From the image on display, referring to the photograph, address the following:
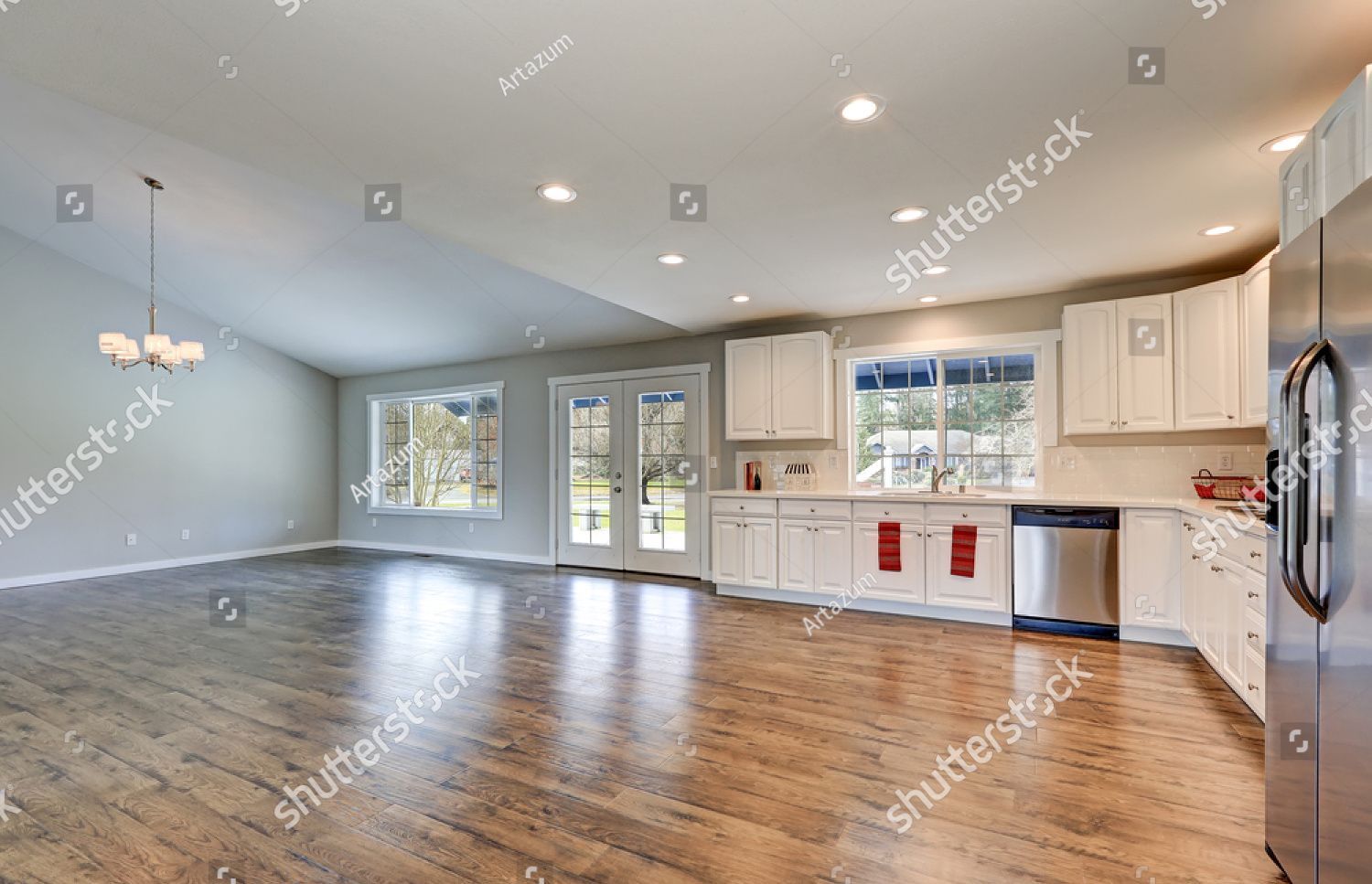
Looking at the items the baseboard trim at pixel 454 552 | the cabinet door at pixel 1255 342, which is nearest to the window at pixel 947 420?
the cabinet door at pixel 1255 342

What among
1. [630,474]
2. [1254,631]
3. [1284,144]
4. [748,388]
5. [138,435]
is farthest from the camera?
[138,435]

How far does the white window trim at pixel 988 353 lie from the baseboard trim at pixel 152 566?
7.40 m

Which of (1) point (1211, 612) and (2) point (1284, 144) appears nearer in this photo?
(2) point (1284, 144)

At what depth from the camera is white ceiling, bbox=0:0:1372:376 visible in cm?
190

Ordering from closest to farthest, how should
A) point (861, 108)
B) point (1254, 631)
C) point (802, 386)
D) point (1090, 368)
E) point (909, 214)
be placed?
point (861, 108)
point (1254, 631)
point (909, 214)
point (1090, 368)
point (802, 386)

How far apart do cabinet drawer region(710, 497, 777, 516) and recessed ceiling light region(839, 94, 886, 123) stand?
346 cm

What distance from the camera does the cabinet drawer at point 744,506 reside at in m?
5.47

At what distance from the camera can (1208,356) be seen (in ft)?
13.4

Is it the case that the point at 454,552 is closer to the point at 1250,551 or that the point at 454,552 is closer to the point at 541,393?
the point at 541,393

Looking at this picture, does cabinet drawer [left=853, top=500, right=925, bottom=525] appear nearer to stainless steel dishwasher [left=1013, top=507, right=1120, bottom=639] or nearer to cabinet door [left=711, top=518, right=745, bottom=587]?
stainless steel dishwasher [left=1013, top=507, right=1120, bottom=639]

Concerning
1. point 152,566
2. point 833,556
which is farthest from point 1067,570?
point 152,566

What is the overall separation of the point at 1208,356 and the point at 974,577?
6.55 feet

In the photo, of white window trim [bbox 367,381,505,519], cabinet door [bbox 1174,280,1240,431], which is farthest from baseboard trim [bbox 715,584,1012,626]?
white window trim [bbox 367,381,505,519]

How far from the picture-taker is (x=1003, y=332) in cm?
511
